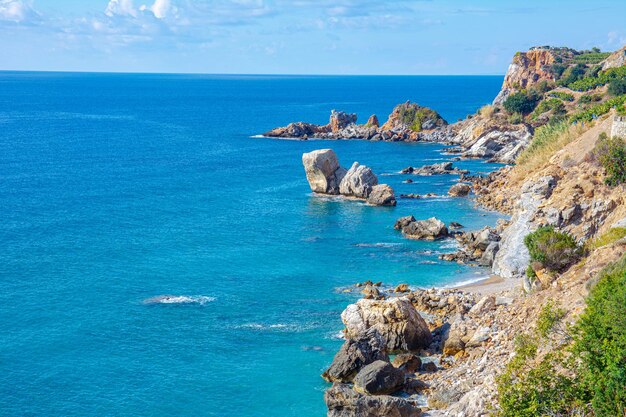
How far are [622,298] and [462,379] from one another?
12.0 m

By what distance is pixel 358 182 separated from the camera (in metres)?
101

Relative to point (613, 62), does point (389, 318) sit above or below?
below

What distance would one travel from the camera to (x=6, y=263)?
6981cm

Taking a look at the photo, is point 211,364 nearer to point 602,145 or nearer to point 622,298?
point 622,298

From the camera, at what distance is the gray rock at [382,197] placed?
314ft

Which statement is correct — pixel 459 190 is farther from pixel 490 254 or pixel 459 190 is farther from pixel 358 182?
pixel 490 254

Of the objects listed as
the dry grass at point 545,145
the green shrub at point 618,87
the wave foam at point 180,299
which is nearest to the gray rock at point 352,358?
the wave foam at point 180,299

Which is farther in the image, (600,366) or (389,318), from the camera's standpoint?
(389,318)

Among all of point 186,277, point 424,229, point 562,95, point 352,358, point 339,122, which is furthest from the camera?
point 339,122

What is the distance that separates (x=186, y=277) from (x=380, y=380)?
95.9 ft

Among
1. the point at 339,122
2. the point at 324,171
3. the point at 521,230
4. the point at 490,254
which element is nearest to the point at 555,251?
the point at 521,230

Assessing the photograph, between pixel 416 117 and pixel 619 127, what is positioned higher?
pixel 619 127

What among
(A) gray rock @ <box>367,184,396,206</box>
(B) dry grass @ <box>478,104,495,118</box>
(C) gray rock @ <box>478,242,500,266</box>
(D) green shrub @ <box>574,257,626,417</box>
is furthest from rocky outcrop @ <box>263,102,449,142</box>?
(D) green shrub @ <box>574,257,626,417</box>

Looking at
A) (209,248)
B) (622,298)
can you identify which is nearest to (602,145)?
(622,298)
